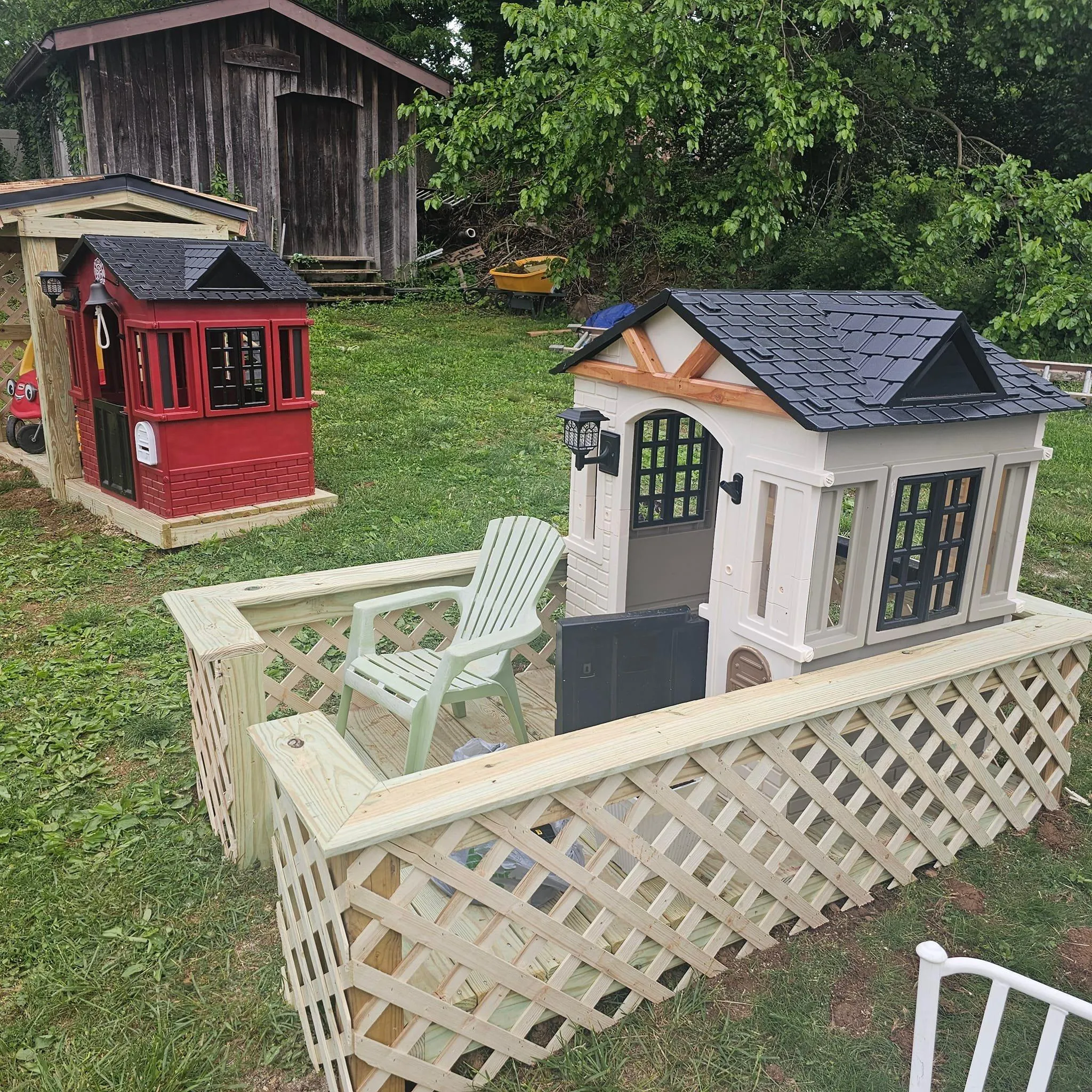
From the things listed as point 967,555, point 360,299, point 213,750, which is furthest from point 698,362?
point 360,299

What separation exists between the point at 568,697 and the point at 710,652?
60cm

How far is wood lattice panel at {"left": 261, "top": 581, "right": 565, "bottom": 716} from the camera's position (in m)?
4.24

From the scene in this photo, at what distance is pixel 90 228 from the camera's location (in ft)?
24.0

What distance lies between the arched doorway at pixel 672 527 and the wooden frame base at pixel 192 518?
142 inches

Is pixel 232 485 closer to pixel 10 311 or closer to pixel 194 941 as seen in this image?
pixel 194 941

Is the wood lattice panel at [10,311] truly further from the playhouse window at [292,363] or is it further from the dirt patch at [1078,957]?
the dirt patch at [1078,957]

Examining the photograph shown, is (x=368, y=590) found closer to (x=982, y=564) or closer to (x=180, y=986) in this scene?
(x=180, y=986)

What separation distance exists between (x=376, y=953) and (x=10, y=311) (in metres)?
10.4

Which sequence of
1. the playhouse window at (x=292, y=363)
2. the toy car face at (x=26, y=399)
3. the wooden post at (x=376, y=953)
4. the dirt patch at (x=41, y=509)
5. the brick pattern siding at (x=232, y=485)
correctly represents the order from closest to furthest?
the wooden post at (x=376, y=953) < the brick pattern siding at (x=232, y=485) < the playhouse window at (x=292, y=363) < the dirt patch at (x=41, y=509) < the toy car face at (x=26, y=399)

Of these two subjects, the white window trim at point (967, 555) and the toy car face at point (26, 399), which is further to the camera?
the toy car face at point (26, 399)

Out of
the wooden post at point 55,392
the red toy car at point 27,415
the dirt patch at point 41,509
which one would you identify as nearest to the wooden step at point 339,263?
the red toy car at point 27,415

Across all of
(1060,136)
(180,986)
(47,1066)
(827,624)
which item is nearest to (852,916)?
(827,624)

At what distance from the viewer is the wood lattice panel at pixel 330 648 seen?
4.24 metres

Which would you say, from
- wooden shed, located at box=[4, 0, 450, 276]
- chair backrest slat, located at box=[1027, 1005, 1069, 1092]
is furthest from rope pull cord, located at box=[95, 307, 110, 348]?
wooden shed, located at box=[4, 0, 450, 276]
